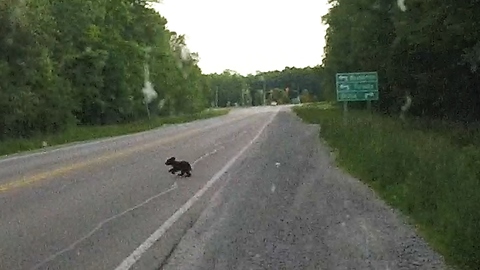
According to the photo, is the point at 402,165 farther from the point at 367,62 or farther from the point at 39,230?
the point at 367,62

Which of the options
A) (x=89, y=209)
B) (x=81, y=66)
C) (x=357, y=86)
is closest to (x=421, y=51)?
(x=357, y=86)

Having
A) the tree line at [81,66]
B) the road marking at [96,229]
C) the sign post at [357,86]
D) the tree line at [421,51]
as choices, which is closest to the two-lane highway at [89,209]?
the road marking at [96,229]

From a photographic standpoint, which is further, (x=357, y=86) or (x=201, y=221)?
(x=357, y=86)

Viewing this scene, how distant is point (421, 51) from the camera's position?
3039 centimetres

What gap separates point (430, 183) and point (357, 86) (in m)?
22.8

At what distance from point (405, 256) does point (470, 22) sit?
1561cm

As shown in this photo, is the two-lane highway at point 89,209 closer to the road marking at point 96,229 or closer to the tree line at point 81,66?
the road marking at point 96,229

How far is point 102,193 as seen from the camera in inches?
539

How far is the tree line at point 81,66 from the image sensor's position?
39500mm

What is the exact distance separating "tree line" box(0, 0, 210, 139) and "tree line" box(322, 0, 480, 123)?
17907 mm

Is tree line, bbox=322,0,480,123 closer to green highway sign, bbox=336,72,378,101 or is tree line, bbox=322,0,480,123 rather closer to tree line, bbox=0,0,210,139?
green highway sign, bbox=336,72,378,101

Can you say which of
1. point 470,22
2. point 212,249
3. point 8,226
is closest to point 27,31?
point 470,22

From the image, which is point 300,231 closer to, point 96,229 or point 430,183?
point 96,229

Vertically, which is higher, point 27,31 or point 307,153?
point 27,31
